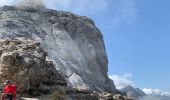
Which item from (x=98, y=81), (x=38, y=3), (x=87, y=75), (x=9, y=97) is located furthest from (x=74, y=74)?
(x=9, y=97)

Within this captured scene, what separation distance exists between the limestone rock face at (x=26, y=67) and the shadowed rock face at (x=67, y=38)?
41766 millimetres

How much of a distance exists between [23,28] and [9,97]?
7534cm

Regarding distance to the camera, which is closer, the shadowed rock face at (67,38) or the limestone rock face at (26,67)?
the limestone rock face at (26,67)

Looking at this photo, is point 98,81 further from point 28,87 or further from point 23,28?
point 28,87

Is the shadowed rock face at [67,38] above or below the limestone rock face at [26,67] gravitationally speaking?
above

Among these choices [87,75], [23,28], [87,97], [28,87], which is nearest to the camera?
[28,87]

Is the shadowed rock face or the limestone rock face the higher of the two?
the shadowed rock face

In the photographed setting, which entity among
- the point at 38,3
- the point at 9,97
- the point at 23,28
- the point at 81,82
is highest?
the point at 38,3

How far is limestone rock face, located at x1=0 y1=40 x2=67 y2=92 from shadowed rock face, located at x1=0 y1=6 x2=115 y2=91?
137 ft

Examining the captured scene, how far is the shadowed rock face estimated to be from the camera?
98.5 metres

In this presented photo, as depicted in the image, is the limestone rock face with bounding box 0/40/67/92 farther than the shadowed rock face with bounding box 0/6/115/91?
No

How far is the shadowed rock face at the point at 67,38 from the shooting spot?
98.5m

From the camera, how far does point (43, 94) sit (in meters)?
43.0

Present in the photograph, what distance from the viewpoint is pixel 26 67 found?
43.0 m
